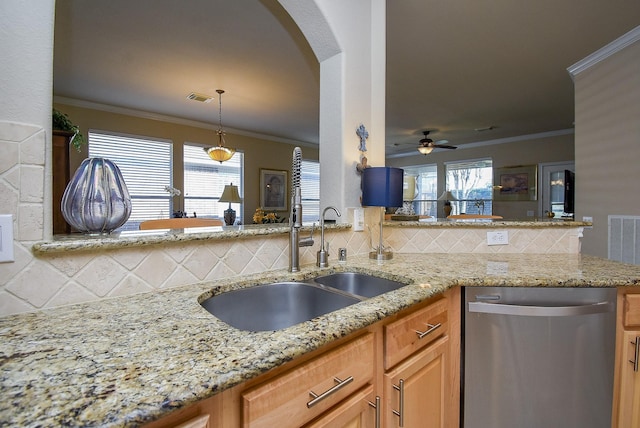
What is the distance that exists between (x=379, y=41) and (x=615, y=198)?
2.79m

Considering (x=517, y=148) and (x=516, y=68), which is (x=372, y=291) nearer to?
(x=516, y=68)

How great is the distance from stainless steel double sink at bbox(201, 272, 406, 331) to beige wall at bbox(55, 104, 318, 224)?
475 centimetres

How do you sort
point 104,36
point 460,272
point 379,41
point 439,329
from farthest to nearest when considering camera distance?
1. point 104,36
2. point 379,41
3. point 460,272
4. point 439,329

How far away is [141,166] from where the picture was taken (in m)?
4.92

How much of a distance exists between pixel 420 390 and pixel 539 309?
590 mm

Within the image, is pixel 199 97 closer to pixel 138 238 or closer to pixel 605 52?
pixel 138 238

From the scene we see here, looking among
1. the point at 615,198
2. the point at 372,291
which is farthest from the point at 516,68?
the point at 372,291

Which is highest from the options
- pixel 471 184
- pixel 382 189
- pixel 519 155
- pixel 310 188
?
pixel 519 155

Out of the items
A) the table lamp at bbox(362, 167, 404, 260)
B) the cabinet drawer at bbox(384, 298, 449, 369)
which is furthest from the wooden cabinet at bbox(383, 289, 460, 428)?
the table lamp at bbox(362, 167, 404, 260)

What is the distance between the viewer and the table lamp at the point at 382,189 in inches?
61.5

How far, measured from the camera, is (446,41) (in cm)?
278

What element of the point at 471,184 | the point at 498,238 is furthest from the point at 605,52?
the point at 471,184

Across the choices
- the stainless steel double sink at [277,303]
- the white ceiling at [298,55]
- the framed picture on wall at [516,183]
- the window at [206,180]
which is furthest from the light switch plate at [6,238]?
the framed picture on wall at [516,183]

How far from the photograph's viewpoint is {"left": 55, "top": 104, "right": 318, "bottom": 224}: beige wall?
14.6 ft
